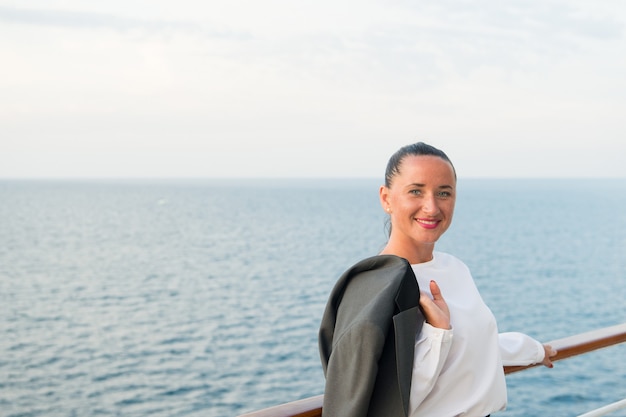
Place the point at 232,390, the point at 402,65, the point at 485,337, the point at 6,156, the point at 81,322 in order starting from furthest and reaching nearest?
1. the point at 6,156
2. the point at 402,65
3. the point at 81,322
4. the point at 232,390
5. the point at 485,337

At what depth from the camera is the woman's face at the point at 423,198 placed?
152 centimetres

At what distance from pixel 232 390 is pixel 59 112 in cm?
6486

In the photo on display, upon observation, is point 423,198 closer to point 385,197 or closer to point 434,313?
point 385,197

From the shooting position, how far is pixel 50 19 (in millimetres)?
72375

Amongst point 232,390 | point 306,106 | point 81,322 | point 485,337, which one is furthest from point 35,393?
point 306,106

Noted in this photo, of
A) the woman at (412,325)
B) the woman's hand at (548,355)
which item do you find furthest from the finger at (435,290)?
the woman's hand at (548,355)

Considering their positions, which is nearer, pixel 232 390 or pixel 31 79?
pixel 232 390

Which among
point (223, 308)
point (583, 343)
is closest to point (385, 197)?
point (583, 343)

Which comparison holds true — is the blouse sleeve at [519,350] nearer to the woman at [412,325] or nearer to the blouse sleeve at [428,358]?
the woman at [412,325]

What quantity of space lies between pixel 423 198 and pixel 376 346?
0.37 m

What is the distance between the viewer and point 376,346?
4.29 ft

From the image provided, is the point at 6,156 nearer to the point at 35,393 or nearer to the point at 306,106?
the point at 306,106

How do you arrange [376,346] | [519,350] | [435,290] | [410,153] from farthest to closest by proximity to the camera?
[519,350]
[410,153]
[435,290]
[376,346]

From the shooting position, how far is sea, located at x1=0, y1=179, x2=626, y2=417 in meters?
17.7
